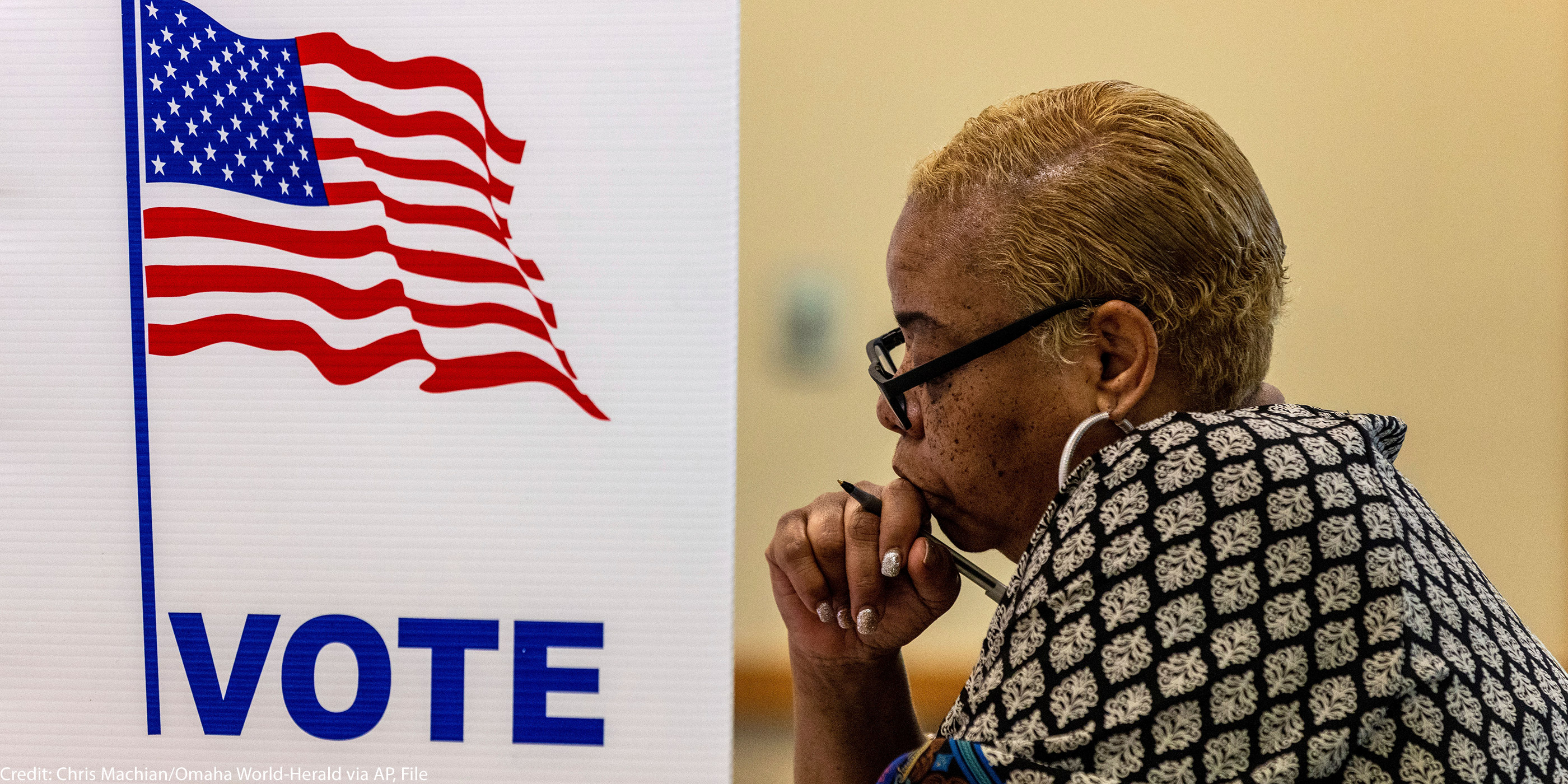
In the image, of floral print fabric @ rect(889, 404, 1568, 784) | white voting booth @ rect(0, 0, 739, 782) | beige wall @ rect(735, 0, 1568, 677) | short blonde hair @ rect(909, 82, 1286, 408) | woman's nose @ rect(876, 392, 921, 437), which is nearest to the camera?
floral print fabric @ rect(889, 404, 1568, 784)

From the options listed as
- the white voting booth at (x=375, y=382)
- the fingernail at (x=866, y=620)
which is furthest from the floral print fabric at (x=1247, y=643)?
the white voting booth at (x=375, y=382)

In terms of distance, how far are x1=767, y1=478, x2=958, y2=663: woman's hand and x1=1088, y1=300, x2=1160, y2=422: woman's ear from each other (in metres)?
0.21

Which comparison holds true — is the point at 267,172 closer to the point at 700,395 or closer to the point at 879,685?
the point at 700,395

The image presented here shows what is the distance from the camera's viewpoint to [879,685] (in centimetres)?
114

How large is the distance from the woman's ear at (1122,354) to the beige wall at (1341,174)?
3.51ft

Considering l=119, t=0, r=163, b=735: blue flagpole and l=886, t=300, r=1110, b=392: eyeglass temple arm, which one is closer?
l=886, t=300, r=1110, b=392: eyeglass temple arm

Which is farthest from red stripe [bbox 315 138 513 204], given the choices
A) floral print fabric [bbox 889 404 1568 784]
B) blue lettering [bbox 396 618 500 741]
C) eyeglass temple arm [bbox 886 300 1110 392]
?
floral print fabric [bbox 889 404 1568 784]

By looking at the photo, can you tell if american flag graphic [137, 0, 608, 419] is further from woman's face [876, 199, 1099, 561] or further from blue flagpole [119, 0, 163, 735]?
woman's face [876, 199, 1099, 561]

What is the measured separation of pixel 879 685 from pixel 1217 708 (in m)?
0.59

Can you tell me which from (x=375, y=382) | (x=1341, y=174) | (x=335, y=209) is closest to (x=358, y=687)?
(x=375, y=382)

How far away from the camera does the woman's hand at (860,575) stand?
3.18 feet

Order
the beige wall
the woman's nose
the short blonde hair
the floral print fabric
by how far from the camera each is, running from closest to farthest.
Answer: the floral print fabric, the short blonde hair, the woman's nose, the beige wall

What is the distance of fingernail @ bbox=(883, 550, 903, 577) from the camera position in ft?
3.17

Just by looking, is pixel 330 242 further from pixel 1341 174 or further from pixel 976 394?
pixel 1341 174
